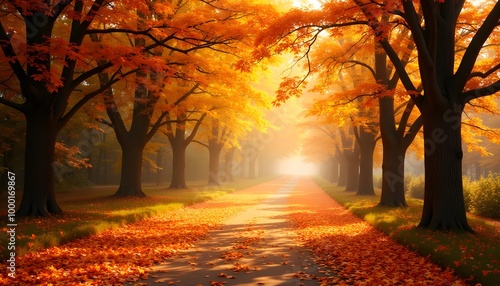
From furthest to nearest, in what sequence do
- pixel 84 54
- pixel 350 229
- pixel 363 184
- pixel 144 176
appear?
pixel 144 176
pixel 363 184
pixel 350 229
pixel 84 54

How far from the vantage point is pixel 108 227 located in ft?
35.7

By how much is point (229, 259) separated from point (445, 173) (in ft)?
21.0

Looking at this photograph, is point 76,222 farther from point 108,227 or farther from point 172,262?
point 172,262

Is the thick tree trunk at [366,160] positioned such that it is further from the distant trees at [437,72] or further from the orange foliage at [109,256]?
the orange foliage at [109,256]

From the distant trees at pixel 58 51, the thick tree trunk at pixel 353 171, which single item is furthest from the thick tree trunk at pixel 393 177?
the thick tree trunk at pixel 353 171

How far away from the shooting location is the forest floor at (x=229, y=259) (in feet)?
20.3

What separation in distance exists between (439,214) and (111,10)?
1129 cm

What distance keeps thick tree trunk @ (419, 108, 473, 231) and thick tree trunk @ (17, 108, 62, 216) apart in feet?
37.2

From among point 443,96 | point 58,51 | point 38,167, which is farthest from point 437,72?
point 38,167

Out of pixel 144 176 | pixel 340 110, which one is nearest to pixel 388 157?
pixel 340 110

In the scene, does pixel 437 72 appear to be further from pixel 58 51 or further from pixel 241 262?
pixel 58 51

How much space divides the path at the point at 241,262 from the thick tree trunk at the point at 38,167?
5.55m

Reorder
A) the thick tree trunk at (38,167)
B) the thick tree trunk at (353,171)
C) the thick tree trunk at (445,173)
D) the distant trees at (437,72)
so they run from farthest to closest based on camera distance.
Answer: the thick tree trunk at (353,171) → the thick tree trunk at (38,167) → the thick tree trunk at (445,173) → the distant trees at (437,72)

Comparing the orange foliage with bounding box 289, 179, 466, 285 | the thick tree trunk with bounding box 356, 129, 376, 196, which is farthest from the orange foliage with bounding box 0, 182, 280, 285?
the thick tree trunk with bounding box 356, 129, 376, 196
